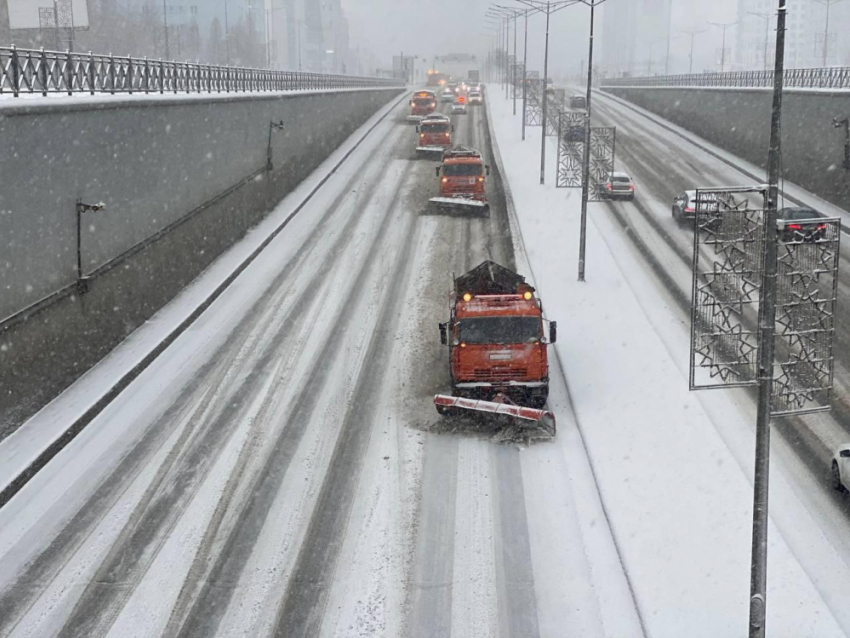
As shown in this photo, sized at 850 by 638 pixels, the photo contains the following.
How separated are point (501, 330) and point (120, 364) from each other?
8264mm

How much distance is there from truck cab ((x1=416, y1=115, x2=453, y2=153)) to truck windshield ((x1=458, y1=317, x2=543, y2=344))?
108ft

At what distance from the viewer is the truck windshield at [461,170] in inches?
1494

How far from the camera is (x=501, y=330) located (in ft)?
60.7

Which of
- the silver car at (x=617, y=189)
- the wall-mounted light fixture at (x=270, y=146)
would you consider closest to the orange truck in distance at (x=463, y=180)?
the silver car at (x=617, y=189)

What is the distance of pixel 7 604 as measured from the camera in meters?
12.1

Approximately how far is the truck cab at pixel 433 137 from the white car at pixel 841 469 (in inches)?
1453

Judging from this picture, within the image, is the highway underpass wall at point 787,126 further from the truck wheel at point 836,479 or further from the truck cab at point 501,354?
the truck wheel at point 836,479

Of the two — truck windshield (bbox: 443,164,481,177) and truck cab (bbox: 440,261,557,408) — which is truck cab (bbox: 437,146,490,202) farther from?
truck cab (bbox: 440,261,557,408)

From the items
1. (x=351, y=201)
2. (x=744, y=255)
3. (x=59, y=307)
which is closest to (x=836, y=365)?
(x=744, y=255)

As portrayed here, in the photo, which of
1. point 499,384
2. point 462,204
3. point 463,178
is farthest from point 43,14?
point 499,384

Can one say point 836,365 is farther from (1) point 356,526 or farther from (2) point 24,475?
(2) point 24,475

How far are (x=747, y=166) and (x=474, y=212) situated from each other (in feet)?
59.6

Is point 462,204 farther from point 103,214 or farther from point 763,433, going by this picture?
point 763,433

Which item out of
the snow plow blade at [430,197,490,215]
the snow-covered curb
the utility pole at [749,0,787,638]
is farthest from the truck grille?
the snow plow blade at [430,197,490,215]
